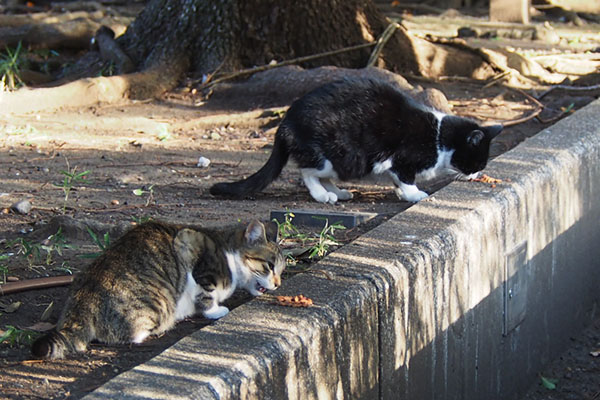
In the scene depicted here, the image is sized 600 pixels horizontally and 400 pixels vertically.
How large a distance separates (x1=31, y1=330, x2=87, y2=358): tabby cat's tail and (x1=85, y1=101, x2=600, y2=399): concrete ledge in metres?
0.48

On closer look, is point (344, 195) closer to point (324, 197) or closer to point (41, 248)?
point (324, 197)

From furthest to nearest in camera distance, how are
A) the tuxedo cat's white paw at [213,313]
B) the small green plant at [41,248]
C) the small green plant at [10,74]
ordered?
the small green plant at [10,74] < the small green plant at [41,248] < the tuxedo cat's white paw at [213,313]

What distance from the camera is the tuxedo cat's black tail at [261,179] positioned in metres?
5.41

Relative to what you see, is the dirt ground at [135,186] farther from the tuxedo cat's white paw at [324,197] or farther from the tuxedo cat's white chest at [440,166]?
the tuxedo cat's white chest at [440,166]

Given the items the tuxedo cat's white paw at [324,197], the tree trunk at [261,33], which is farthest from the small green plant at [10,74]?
the tuxedo cat's white paw at [324,197]

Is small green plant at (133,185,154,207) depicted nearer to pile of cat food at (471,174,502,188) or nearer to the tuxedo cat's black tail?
the tuxedo cat's black tail

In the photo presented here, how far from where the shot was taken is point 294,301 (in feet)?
10.7

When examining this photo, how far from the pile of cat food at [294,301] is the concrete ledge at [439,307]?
40 millimetres

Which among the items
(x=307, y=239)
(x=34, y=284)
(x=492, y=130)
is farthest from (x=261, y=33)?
(x=34, y=284)

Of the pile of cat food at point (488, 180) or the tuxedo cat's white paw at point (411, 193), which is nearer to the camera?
the pile of cat food at point (488, 180)

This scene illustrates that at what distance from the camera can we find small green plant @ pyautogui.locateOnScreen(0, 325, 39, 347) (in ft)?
10.8

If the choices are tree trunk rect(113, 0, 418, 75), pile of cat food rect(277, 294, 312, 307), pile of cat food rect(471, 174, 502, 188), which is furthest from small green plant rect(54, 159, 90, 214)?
tree trunk rect(113, 0, 418, 75)

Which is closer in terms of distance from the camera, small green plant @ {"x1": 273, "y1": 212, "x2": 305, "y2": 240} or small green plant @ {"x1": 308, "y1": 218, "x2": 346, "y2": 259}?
small green plant @ {"x1": 308, "y1": 218, "x2": 346, "y2": 259}

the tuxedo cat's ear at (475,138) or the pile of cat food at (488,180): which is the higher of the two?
the tuxedo cat's ear at (475,138)
